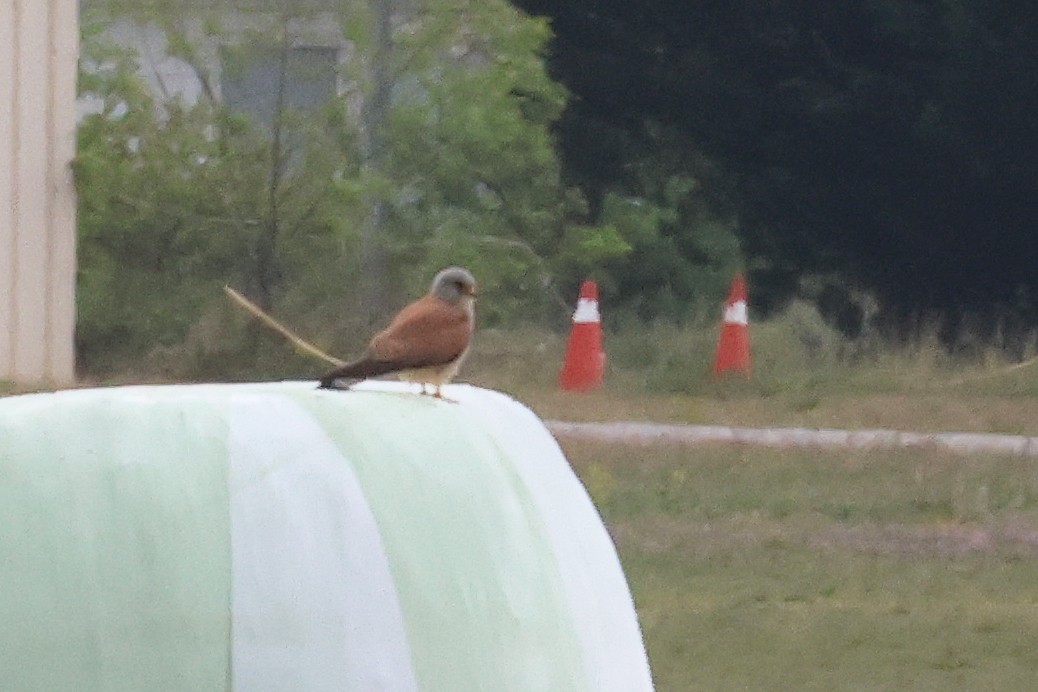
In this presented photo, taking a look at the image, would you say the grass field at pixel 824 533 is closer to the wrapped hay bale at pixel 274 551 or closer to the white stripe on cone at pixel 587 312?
the white stripe on cone at pixel 587 312

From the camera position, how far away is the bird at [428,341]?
14.6 feet

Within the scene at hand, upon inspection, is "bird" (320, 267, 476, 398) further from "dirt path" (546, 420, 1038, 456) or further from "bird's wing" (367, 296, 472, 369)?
"dirt path" (546, 420, 1038, 456)

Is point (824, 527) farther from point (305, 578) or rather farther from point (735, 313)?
point (305, 578)

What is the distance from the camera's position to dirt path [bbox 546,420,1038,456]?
11.8 metres

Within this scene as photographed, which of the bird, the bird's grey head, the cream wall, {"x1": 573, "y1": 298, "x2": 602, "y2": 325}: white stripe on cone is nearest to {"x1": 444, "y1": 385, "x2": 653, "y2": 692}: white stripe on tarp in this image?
the bird

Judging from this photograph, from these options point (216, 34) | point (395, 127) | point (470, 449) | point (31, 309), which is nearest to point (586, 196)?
point (395, 127)

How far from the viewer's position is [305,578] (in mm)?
3111

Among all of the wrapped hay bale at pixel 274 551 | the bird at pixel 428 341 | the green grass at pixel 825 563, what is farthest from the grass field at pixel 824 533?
the wrapped hay bale at pixel 274 551

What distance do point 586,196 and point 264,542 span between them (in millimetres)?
15223

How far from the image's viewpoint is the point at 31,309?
47.1 feet

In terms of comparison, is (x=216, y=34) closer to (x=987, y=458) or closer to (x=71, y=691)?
(x=987, y=458)

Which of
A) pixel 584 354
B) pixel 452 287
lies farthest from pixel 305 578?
pixel 584 354

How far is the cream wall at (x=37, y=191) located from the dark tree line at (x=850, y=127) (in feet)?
13.2

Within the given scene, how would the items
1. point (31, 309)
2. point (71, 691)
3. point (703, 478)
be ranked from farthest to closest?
point (31, 309) → point (703, 478) → point (71, 691)
